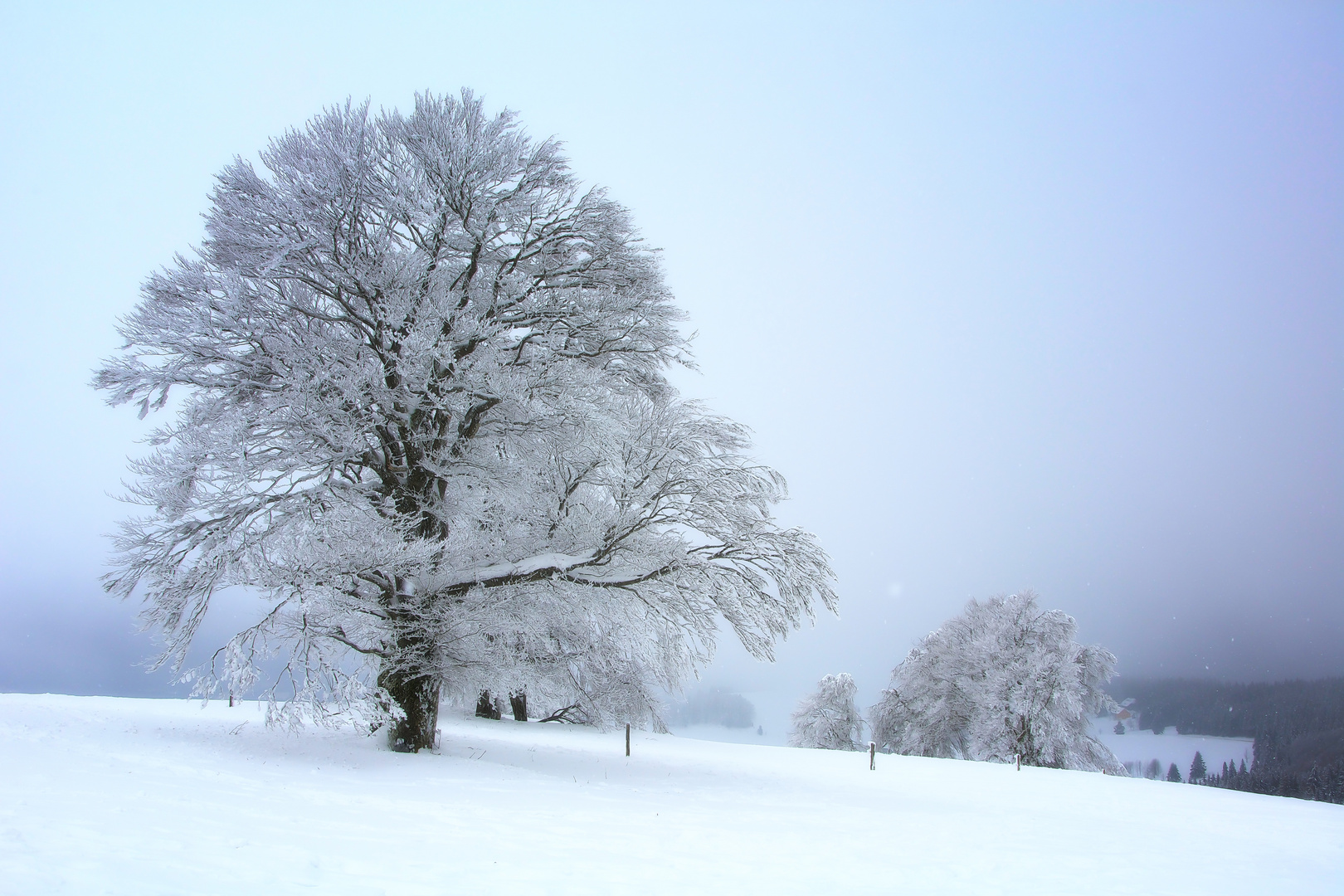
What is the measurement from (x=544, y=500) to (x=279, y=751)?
5.20 meters

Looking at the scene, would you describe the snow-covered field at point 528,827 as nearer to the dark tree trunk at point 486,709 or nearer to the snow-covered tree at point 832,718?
the dark tree trunk at point 486,709

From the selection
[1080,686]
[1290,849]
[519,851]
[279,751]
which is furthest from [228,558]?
[1080,686]

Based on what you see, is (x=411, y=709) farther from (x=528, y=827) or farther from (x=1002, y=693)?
(x=1002, y=693)

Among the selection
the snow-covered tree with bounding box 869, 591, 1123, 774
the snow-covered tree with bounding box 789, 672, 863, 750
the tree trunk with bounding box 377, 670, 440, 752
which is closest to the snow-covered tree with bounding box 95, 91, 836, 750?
the tree trunk with bounding box 377, 670, 440, 752

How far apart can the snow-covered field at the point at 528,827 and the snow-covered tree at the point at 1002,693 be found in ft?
41.3

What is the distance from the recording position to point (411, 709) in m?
11.6

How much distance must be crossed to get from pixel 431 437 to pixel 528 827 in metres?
6.59

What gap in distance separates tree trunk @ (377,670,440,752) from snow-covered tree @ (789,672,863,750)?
79.5 ft

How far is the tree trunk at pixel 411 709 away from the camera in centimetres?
1148

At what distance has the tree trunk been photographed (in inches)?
452

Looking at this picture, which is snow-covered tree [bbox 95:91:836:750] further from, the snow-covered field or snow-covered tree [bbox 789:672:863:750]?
snow-covered tree [bbox 789:672:863:750]

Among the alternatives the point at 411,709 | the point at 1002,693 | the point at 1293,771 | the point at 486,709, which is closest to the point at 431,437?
the point at 411,709

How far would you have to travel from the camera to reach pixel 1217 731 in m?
38.6

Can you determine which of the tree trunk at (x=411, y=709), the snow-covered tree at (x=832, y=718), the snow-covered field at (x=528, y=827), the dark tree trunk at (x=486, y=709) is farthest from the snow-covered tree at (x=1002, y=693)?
the tree trunk at (x=411, y=709)
